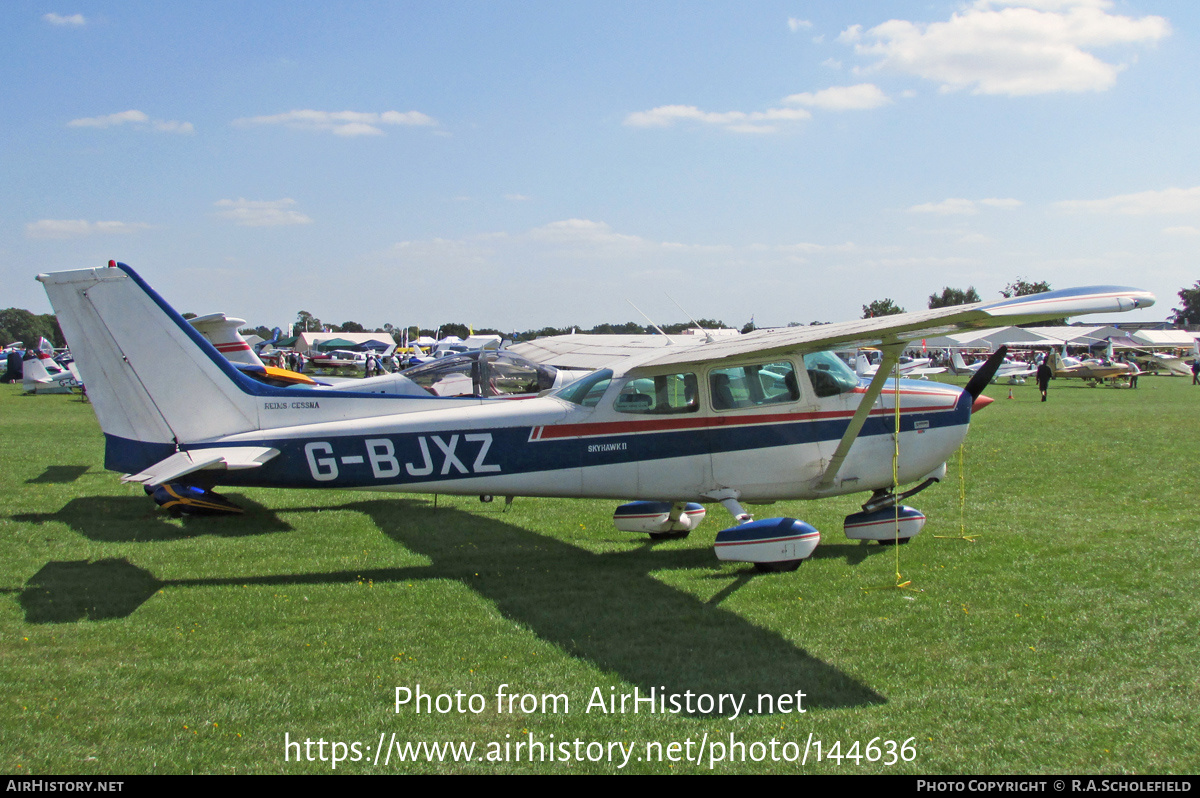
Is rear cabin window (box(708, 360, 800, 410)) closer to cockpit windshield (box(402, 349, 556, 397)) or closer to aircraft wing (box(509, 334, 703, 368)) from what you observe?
cockpit windshield (box(402, 349, 556, 397))

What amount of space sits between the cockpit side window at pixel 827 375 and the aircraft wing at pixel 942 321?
0.29 metres

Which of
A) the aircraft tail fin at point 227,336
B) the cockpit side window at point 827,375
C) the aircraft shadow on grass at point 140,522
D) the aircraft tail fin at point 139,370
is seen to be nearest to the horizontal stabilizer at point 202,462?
the aircraft tail fin at point 139,370

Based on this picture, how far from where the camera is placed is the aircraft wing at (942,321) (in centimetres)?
517

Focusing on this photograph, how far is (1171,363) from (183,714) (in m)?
67.1

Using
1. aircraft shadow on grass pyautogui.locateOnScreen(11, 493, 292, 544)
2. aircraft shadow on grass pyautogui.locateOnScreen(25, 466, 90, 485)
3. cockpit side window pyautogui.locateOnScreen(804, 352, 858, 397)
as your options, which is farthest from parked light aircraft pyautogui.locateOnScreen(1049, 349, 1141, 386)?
aircraft shadow on grass pyautogui.locateOnScreen(25, 466, 90, 485)

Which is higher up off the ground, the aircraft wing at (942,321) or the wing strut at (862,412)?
the aircraft wing at (942,321)

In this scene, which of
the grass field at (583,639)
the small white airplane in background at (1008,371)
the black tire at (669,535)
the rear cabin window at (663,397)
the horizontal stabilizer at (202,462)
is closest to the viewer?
the grass field at (583,639)

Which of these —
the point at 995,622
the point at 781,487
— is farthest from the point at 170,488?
the point at 995,622

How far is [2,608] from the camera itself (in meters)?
6.06

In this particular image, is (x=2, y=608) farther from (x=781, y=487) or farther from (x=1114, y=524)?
(x=1114, y=524)

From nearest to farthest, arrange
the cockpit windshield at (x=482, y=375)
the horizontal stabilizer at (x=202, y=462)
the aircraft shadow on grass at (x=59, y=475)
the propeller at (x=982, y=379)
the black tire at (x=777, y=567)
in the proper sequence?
the horizontal stabilizer at (x=202, y=462)
the black tire at (x=777, y=567)
the propeller at (x=982, y=379)
the cockpit windshield at (x=482, y=375)
the aircraft shadow on grass at (x=59, y=475)

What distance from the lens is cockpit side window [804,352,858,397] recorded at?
775 cm

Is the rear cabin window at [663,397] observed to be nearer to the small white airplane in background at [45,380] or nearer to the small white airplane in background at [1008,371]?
the small white airplane in background at [45,380]

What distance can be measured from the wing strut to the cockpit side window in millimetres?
252
